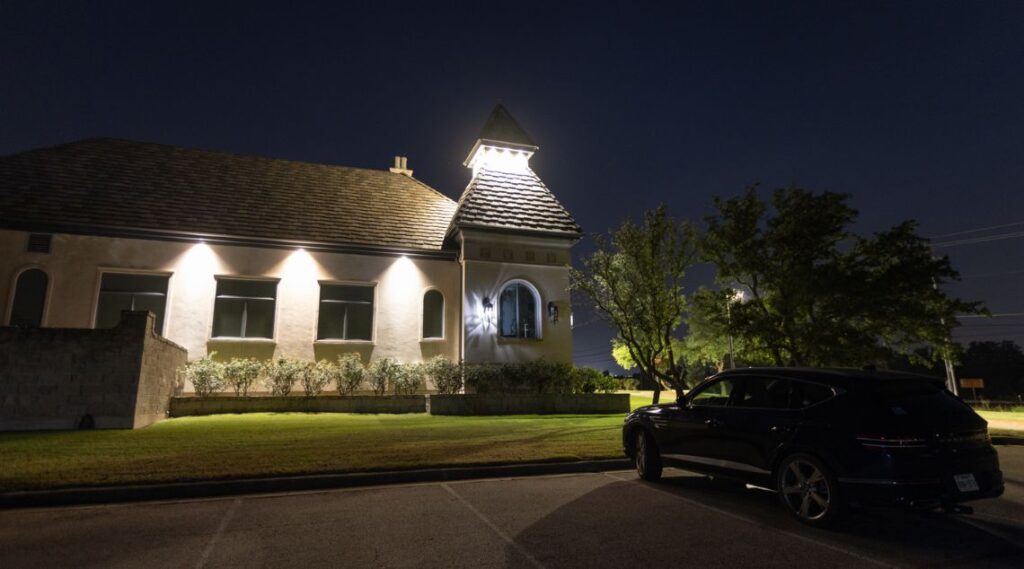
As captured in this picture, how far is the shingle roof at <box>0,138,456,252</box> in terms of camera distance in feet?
54.2

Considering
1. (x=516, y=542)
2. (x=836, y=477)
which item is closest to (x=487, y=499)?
(x=516, y=542)

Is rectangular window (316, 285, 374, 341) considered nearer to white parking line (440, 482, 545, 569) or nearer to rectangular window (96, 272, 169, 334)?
rectangular window (96, 272, 169, 334)

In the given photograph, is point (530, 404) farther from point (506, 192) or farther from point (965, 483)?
point (965, 483)

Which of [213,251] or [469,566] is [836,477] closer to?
[469,566]

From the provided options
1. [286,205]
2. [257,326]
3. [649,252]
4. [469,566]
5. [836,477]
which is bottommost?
[469,566]

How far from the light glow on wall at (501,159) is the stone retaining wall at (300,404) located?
9951mm

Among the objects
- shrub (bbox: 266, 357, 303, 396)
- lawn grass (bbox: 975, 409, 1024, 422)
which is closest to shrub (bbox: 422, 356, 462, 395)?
shrub (bbox: 266, 357, 303, 396)

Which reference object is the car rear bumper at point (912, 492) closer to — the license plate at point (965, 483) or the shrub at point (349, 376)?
the license plate at point (965, 483)

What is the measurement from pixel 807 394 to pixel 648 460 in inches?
98.0

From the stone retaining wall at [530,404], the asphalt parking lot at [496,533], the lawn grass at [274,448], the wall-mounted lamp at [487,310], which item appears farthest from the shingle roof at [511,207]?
the asphalt parking lot at [496,533]

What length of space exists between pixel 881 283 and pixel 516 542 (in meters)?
14.5

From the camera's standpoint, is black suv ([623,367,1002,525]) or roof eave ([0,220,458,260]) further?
roof eave ([0,220,458,260])

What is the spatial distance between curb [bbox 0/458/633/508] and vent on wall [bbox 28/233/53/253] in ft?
43.2

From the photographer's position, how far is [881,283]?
14.7m
